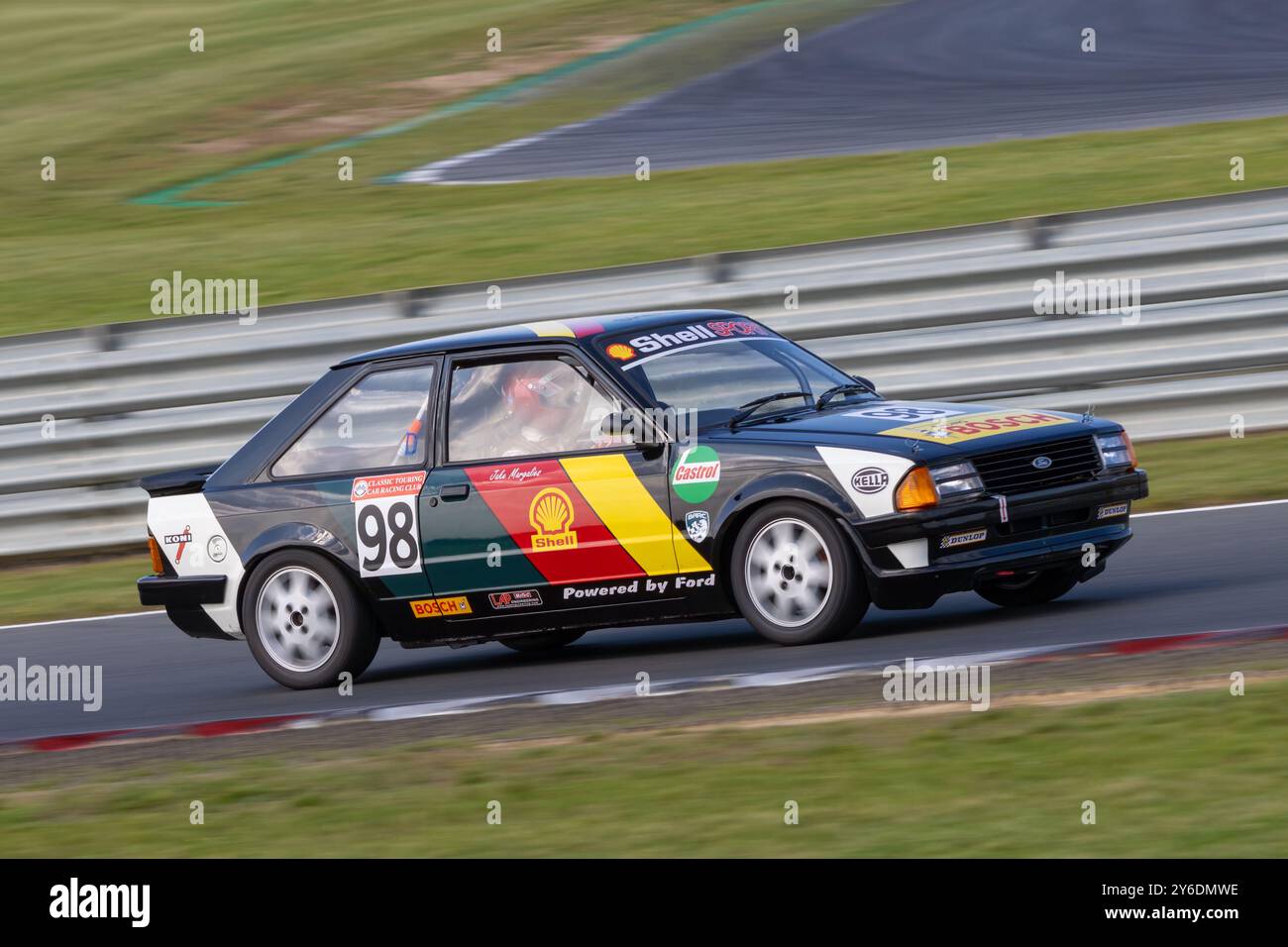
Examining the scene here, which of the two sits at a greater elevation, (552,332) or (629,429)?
(552,332)

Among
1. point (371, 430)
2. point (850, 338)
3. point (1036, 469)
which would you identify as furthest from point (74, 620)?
point (1036, 469)

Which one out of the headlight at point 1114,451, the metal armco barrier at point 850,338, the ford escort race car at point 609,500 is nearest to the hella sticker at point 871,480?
the ford escort race car at point 609,500

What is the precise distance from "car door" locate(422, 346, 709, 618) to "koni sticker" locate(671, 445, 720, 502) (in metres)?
0.08

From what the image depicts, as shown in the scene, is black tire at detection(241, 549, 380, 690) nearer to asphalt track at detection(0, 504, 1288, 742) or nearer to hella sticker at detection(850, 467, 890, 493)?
asphalt track at detection(0, 504, 1288, 742)

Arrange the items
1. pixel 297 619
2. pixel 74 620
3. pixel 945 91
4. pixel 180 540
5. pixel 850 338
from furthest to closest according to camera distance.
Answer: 1. pixel 945 91
2. pixel 850 338
3. pixel 74 620
4. pixel 180 540
5. pixel 297 619

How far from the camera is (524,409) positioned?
9031 mm

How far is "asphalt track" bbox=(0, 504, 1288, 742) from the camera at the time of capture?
8211 mm

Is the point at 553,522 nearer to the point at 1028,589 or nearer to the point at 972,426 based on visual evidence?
the point at 972,426

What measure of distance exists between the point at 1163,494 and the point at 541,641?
3.95 m

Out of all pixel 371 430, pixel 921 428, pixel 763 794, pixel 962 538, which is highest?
pixel 371 430

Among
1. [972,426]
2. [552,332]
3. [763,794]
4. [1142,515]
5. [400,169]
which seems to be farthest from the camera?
[400,169]

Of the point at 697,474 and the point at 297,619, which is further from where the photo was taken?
the point at 297,619

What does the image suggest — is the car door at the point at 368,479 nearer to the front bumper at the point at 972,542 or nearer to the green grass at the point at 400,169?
the front bumper at the point at 972,542

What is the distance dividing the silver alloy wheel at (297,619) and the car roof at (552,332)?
1.10 meters
